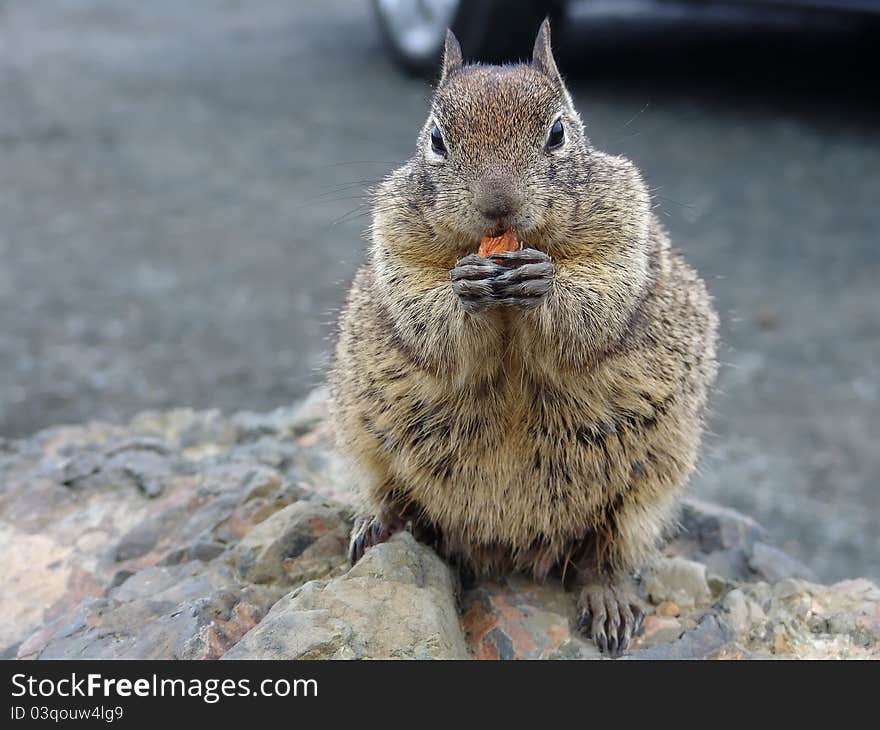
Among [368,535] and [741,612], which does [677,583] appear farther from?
[368,535]

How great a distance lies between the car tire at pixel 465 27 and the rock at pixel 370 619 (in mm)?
6385

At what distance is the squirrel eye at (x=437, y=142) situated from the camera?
3137 millimetres

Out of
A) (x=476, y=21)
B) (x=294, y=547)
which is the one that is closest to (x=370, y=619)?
(x=294, y=547)

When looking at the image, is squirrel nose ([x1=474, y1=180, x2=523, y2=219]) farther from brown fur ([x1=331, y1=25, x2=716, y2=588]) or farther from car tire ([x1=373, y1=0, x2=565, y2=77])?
car tire ([x1=373, y1=0, x2=565, y2=77])

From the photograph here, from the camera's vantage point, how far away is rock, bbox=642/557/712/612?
353 centimetres

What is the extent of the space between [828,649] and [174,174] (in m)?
7.53

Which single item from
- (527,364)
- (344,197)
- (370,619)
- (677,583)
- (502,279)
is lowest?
(677,583)

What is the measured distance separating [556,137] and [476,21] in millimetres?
6738

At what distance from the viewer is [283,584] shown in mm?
3418

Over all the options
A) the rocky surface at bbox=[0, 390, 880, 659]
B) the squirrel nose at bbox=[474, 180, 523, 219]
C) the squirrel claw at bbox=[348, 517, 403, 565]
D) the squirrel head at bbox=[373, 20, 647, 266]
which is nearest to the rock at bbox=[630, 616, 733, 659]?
the rocky surface at bbox=[0, 390, 880, 659]

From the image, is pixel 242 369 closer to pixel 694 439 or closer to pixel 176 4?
pixel 694 439

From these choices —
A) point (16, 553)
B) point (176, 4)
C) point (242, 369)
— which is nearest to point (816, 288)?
point (242, 369)

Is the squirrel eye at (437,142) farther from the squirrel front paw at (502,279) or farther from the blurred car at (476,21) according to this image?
the blurred car at (476,21)

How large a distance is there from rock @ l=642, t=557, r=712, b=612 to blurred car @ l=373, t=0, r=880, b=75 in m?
6.12
